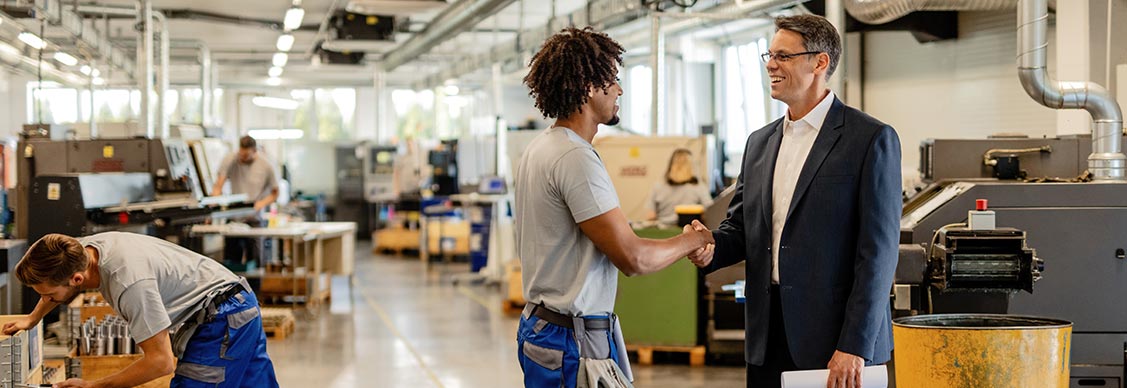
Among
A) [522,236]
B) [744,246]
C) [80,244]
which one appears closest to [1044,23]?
[744,246]

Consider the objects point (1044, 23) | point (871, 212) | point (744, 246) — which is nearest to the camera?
point (871, 212)

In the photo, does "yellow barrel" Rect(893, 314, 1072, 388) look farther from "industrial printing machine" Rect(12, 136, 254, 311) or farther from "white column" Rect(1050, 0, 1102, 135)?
"industrial printing machine" Rect(12, 136, 254, 311)

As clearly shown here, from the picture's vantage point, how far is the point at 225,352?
3658 millimetres

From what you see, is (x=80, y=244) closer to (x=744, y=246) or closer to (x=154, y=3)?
(x=744, y=246)

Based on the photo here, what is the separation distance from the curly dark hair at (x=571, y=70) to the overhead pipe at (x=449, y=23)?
8899 millimetres

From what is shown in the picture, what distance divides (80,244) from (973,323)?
8.47ft

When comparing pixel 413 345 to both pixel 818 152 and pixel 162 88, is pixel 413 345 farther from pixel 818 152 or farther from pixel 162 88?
pixel 818 152

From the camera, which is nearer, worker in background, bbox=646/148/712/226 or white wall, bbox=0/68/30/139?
worker in background, bbox=646/148/712/226

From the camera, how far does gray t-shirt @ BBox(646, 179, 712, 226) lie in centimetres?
850

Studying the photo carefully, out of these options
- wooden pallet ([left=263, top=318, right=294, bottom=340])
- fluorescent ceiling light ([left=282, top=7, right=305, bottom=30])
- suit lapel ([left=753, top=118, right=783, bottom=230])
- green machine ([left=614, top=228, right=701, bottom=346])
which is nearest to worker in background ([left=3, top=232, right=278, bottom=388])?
suit lapel ([left=753, top=118, right=783, bottom=230])

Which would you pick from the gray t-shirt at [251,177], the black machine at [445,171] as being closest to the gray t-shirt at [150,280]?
the gray t-shirt at [251,177]

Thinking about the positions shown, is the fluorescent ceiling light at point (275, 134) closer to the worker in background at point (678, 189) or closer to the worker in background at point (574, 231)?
the worker in background at point (678, 189)

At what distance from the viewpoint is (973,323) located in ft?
11.0

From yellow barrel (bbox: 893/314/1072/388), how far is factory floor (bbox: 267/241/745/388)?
3.49 metres
